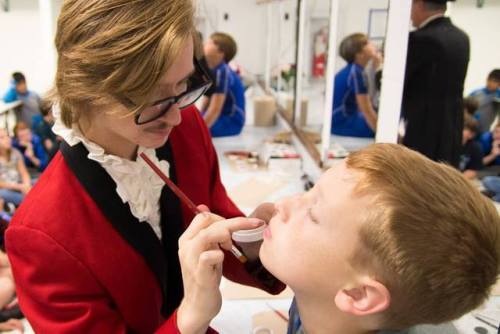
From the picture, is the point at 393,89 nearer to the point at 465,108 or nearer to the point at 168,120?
the point at 465,108

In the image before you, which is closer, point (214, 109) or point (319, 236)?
point (319, 236)

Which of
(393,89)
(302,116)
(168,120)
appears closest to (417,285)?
(168,120)

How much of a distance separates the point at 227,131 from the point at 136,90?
291 centimetres

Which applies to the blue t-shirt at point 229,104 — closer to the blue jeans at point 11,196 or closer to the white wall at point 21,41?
the blue jeans at point 11,196

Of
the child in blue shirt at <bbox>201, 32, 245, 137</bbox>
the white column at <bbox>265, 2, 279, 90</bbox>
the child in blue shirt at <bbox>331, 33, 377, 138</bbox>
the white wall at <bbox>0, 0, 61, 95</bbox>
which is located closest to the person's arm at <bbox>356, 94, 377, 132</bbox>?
the child in blue shirt at <bbox>331, 33, 377, 138</bbox>

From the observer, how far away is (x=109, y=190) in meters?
0.79

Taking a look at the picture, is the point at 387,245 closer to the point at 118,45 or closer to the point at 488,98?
the point at 118,45

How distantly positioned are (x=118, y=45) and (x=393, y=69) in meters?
1.08

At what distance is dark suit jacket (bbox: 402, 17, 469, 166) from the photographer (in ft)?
5.18

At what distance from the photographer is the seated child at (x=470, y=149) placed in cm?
207

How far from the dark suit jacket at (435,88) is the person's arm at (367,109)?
13 cm

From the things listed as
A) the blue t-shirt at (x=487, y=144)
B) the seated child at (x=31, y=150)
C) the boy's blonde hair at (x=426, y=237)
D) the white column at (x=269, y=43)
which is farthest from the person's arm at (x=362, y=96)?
the white column at (x=269, y=43)

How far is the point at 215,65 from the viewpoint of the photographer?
11.3 feet

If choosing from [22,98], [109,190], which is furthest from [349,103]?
[22,98]
